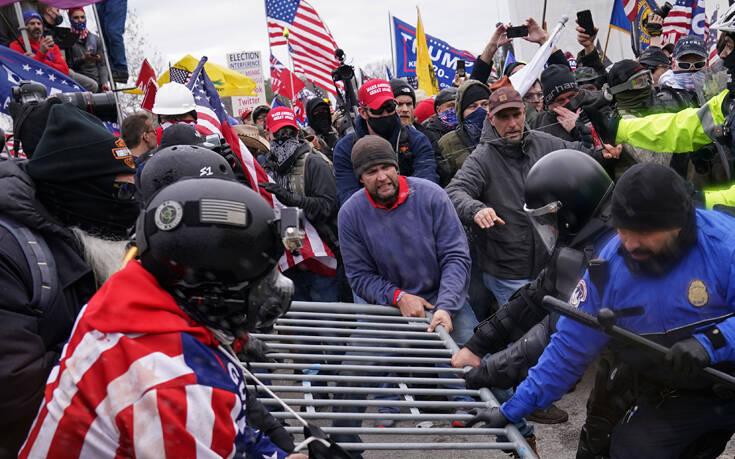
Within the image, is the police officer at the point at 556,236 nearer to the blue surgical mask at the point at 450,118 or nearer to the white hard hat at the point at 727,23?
the white hard hat at the point at 727,23

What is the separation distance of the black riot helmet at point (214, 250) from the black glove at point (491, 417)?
1.28m

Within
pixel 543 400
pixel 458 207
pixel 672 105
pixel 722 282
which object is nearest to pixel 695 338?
pixel 722 282

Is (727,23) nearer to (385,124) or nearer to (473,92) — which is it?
(473,92)

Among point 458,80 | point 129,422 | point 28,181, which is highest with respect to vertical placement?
point 28,181

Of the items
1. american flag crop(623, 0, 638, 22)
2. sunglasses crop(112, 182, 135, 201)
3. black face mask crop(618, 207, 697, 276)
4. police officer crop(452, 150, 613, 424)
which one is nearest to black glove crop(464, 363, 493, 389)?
police officer crop(452, 150, 613, 424)

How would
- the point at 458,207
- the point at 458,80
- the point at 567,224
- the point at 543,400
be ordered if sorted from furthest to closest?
the point at 458,80 < the point at 458,207 < the point at 567,224 < the point at 543,400

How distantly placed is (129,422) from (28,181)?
4.81 feet

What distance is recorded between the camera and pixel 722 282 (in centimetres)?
252

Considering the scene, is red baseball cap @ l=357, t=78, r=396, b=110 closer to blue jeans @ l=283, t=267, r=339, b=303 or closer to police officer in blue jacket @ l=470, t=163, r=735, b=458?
blue jeans @ l=283, t=267, r=339, b=303

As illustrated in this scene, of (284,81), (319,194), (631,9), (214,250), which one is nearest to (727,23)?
(319,194)

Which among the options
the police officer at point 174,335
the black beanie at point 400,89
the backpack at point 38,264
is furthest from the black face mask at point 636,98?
the backpack at point 38,264

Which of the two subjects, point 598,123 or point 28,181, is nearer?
point 28,181

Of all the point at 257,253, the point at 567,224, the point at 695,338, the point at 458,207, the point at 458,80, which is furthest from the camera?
the point at 458,80

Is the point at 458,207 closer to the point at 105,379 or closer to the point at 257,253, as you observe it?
the point at 257,253
